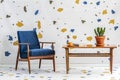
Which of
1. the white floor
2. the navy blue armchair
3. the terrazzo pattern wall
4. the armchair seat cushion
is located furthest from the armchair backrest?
the white floor

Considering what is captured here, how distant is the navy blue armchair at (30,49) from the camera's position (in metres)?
5.23

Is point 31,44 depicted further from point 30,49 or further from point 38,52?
point 38,52

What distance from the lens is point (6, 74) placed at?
16.8 feet

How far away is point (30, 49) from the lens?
549 cm

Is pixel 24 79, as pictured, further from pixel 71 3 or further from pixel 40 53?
pixel 71 3

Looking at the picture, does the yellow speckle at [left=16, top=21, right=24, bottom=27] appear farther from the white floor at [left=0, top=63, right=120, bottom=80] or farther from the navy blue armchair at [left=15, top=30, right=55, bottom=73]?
the white floor at [left=0, top=63, right=120, bottom=80]

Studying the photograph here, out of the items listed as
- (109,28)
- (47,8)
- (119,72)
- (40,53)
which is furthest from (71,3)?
(119,72)

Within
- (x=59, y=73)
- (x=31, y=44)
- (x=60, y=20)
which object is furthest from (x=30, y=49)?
(x=60, y=20)

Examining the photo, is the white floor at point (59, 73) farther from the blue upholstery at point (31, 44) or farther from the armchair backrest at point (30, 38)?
the armchair backrest at point (30, 38)

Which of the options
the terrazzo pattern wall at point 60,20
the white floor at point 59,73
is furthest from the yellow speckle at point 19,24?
the white floor at point 59,73

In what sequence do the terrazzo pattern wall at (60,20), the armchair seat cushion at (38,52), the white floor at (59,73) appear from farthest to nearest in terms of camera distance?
the terrazzo pattern wall at (60,20) < the armchair seat cushion at (38,52) < the white floor at (59,73)

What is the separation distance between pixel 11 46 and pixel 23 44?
0.74m

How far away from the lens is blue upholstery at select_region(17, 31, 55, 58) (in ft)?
17.4

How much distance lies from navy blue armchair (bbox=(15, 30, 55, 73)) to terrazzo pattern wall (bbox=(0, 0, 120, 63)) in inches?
10.4
